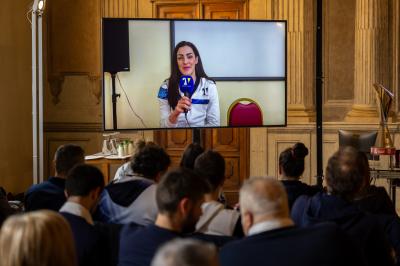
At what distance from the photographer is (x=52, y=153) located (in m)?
9.69

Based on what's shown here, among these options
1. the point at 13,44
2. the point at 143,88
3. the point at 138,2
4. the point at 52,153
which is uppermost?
the point at 138,2

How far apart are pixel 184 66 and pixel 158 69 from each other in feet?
0.86

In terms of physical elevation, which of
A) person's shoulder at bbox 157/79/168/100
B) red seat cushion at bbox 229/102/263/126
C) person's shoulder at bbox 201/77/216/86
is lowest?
red seat cushion at bbox 229/102/263/126

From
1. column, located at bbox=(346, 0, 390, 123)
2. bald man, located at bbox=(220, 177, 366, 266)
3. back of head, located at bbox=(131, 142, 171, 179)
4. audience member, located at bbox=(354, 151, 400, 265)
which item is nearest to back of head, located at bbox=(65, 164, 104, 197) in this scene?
back of head, located at bbox=(131, 142, 171, 179)

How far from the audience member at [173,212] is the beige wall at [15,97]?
6177 mm

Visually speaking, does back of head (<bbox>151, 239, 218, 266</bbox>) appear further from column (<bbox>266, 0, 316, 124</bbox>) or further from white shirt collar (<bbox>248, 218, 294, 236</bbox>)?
column (<bbox>266, 0, 316, 124</bbox>)

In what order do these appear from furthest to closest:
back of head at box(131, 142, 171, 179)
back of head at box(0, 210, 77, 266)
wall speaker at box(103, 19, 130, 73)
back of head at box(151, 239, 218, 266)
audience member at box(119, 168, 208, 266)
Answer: wall speaker at box(103, 19, 130, 73) < back of head at box(131, 142, 171, 179) < audience member at box(119, 168, 208, 266) < back of head at box(0, 210, 77, 266) < back of head at box(151, 239, 218, 266)

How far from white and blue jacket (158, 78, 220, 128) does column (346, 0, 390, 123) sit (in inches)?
87.2

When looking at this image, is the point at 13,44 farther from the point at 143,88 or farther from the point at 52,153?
the point at 143,88

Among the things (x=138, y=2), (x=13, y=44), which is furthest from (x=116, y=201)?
(x=138, y=2)

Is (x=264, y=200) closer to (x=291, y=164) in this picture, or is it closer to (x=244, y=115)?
(x=291, y=164)

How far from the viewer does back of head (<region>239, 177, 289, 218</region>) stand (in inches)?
101

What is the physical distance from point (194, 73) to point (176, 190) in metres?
4.80

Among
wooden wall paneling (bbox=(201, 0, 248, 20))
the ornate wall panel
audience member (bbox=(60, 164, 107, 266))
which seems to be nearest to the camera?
audience member (bbox=(60, 164, 107, 266))
